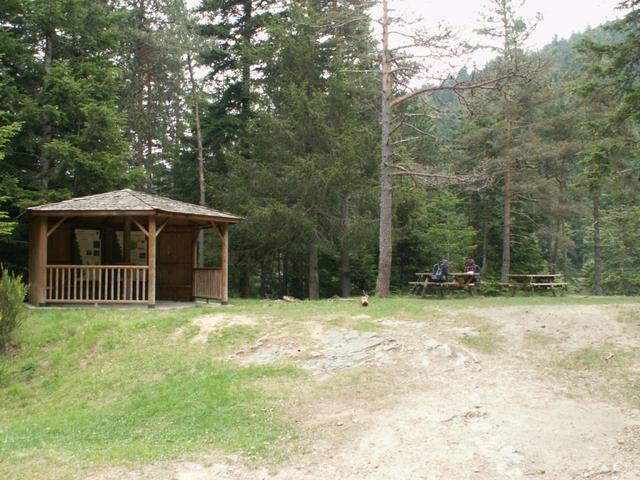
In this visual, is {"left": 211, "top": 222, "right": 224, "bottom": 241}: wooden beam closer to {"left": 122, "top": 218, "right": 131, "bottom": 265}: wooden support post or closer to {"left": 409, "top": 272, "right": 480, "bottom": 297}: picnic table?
{"left": 122, "top": 218, "right": 131, "bottom": 265}: wooden support post

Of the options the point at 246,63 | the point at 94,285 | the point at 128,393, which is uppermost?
the point at 246,63

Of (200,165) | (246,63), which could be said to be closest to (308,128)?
(246,63)

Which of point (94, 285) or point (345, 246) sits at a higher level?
point (345, 246)

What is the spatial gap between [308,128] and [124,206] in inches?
352

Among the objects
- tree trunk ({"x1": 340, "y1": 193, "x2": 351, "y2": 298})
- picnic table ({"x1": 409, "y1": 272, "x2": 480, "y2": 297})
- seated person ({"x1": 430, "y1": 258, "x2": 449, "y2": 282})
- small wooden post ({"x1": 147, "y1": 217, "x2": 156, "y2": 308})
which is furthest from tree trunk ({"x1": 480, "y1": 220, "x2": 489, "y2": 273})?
small wooden post ({"x1": 147, "y1": 217, "x2": 156, "y2": 308})

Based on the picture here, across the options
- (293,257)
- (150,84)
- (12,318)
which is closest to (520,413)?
(12,318)

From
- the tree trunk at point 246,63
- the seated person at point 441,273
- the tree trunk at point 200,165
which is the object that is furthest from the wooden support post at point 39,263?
the seated person at point 441,273

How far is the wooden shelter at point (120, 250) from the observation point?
13.8 m

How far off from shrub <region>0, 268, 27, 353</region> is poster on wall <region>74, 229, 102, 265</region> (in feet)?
18.6

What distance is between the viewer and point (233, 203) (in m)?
20.7

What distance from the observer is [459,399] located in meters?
7.23

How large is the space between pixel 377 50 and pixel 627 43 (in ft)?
23.9

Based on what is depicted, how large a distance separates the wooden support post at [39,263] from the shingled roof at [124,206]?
0.70 m

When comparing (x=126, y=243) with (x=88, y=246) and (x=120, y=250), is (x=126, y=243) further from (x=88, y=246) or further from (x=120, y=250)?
(x=120, y=250)
